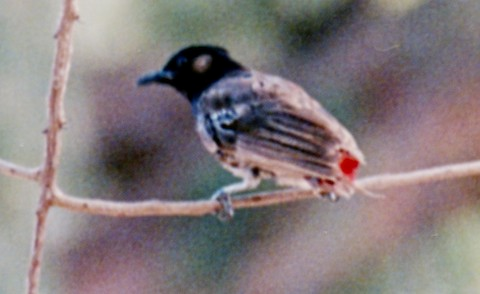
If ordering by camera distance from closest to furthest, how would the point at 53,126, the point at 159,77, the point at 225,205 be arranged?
the point at 53,126 → the point at 225,205 → the point at 159,77

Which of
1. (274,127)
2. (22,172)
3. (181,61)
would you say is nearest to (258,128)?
(274,127)

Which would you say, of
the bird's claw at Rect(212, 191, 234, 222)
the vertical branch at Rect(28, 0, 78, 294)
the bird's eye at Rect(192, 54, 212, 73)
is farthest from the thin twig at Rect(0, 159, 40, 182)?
the bird's eye at Rect(192, 54, 212, 73)

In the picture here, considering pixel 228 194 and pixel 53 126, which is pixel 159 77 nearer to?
pixel 228 194

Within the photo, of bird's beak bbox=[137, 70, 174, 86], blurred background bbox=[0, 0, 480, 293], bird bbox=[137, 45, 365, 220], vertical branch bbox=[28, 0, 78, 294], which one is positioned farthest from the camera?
blurred background bbox=[0, 0, 480, 293]

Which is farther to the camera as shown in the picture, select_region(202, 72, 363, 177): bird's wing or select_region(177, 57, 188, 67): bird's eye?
select_region(177, 57, 188, 67): bird's eye

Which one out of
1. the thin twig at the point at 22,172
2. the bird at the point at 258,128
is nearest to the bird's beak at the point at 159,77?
the bird at the point at 258,128

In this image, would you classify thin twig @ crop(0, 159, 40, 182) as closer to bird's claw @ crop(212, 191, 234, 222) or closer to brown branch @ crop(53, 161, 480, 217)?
brown branch @ crop(53, 161, 480, 217)

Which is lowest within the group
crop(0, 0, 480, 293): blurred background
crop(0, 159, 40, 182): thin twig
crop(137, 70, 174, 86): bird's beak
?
crop(0, 0, 480, 293): blurred background

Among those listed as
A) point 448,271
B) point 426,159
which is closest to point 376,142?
point 426,159
